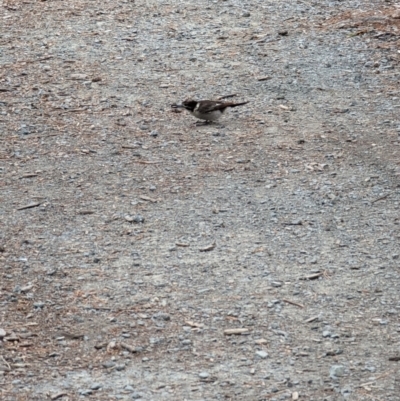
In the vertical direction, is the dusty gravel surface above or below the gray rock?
below

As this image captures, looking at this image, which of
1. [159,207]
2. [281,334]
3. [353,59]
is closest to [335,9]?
[353,59]

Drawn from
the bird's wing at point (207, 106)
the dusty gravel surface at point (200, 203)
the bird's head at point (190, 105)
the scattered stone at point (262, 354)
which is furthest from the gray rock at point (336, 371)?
the bird's head at point (190, 105)

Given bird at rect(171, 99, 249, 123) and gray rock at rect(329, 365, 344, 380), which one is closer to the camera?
gray rock at rect(329, 365, 344, 380)

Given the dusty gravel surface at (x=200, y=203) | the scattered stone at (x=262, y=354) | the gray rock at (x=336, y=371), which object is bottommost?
the dusty gravel surface at (x=200, y=203)

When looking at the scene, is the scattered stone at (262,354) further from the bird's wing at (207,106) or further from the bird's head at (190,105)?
the bird's head at (190,105)

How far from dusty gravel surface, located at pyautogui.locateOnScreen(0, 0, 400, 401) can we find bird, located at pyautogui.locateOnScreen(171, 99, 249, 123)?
100 millimetres

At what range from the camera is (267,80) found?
8125mm

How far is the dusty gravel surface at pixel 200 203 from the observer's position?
4453 millimetres

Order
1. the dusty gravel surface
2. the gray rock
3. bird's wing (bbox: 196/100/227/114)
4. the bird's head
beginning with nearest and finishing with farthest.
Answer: the gray rock
the dusty gravel surface
bird's wing (bbox: 196/100/227/114)
the bird's head

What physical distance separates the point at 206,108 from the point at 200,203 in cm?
132

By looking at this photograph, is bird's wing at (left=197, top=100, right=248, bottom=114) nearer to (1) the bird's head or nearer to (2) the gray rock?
(1) the bird's head

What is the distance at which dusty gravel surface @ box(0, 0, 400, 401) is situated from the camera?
4453 mm

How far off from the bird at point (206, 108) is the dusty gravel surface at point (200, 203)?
0.33ft

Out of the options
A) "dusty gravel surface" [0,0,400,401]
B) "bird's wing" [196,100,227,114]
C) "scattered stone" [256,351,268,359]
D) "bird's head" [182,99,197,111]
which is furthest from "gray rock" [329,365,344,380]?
"bird's head" [182,99,197,111]
